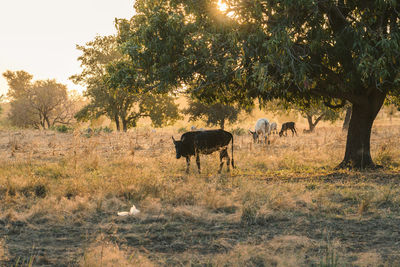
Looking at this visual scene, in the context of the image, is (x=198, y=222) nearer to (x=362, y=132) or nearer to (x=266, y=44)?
(x=266, y=44)

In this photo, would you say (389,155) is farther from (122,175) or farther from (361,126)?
(122,175)

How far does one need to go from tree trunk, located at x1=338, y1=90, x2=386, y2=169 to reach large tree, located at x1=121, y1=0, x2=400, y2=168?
0.69ft

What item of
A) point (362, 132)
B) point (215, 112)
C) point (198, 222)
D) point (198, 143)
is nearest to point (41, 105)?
point (215, 112)

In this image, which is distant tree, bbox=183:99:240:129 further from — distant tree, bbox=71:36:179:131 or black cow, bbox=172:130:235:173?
black cow, bbox=172:130:235:173

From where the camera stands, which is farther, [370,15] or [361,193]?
[370,15]

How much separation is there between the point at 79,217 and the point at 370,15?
9.04 metres

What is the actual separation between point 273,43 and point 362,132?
5.48 meters

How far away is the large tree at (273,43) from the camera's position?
364 inches

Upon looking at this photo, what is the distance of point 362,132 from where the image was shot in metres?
12.2

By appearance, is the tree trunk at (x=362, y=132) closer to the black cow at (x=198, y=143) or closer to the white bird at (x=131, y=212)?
the black cow at (x=198, y=143)

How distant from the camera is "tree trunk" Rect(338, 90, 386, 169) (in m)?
12.0

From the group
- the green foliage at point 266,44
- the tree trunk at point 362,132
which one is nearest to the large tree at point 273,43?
the green foliage at point 266,44

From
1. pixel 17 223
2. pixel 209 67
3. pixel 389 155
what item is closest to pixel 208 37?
pixel 209 67

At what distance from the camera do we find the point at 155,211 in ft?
22.7
